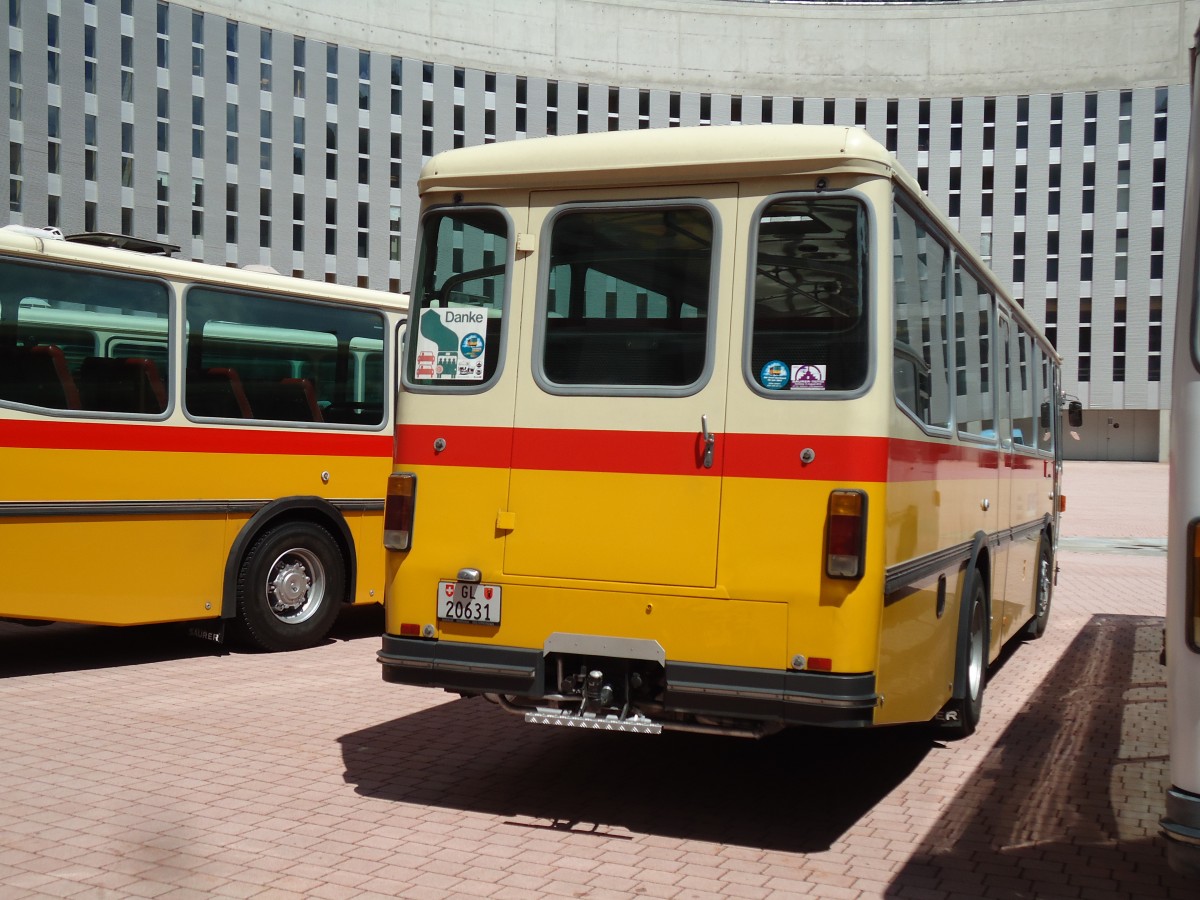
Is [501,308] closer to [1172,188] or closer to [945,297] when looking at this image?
[945,297]

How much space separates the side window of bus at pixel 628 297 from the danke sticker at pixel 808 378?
1.36 feet

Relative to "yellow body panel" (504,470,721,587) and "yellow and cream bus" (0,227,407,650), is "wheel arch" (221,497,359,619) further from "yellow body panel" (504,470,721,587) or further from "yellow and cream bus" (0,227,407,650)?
"yellow body panel" (504,470,721,587)

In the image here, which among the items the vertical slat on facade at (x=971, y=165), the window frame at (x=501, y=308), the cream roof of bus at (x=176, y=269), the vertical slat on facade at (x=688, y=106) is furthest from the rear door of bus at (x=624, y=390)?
the vertical slat on facade at (x=971, y=165)

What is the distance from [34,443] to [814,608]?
5689 millimetres

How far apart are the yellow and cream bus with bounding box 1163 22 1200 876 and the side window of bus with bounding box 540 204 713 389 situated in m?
2.17

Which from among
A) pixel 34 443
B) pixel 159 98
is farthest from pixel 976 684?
pixel 159 98

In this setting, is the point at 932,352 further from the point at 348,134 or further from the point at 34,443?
the point at 348,134

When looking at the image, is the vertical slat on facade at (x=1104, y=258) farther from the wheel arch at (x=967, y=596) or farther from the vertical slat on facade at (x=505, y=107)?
the wheel arch at (x=967, y=596)

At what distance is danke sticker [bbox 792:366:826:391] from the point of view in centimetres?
564

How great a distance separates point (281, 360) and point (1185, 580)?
789 centimetres

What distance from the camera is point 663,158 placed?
595 centimetres

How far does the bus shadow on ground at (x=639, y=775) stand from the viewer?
6.14 m

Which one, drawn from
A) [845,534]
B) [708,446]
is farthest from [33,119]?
[845,534]

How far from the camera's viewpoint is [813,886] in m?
5.20
